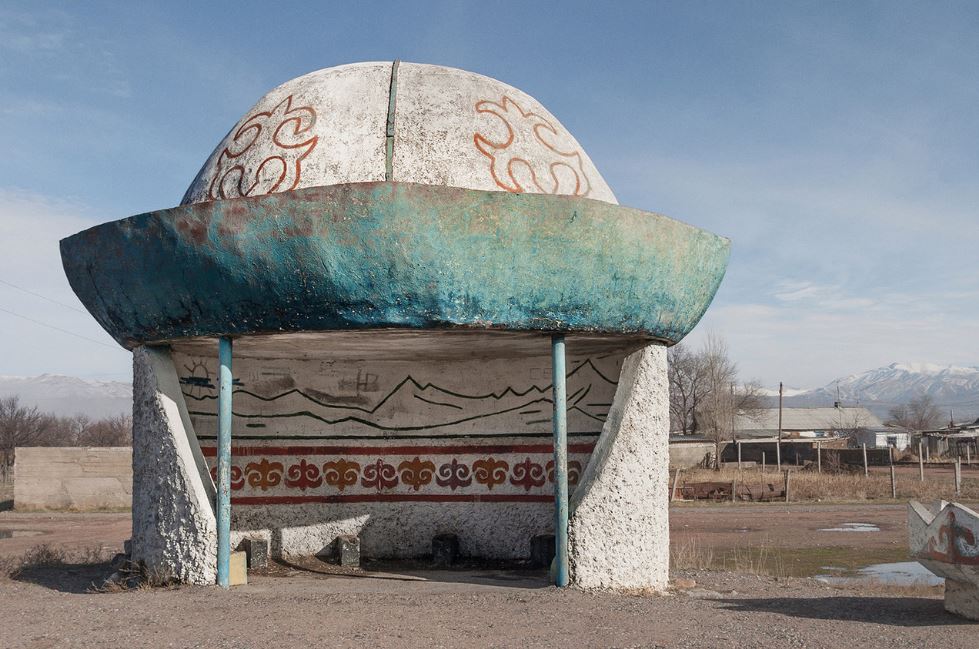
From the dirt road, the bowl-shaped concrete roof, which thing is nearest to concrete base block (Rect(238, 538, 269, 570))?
the dirt road

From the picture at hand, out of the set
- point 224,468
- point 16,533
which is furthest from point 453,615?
point 16,533

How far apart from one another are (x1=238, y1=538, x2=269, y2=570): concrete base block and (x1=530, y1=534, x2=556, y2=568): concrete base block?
104 inches

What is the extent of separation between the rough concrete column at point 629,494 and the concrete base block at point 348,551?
3.01 meters

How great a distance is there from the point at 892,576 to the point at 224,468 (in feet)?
30.0

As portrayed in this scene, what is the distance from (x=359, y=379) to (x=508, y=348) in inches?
82.5

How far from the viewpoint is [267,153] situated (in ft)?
26.7

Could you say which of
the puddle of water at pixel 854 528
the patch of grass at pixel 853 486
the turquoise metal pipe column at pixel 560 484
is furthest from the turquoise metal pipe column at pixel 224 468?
the patch of grass at pixel 853 486

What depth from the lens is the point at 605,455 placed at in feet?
25.5

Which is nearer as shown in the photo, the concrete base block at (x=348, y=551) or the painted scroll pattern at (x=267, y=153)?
the painted scroll pattern at (x=267, y=153)

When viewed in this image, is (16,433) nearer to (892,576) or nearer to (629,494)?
(892,576)

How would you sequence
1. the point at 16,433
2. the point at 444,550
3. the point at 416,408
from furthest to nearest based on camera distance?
the point at 16,433
the point at 416,408
the point at 444,550

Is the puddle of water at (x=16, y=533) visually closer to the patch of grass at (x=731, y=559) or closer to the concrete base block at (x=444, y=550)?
the concrete base block at (x=444, y=550)

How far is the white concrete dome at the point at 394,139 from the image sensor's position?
7.84 m

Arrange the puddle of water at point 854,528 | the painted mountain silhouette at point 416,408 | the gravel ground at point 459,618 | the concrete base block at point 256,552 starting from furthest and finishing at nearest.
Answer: the puddle of water at point 854,528 < the painted mountain silhouette at point 416,408 < the concrete base block at point 256,552 < the gravel ground at point 459,618
